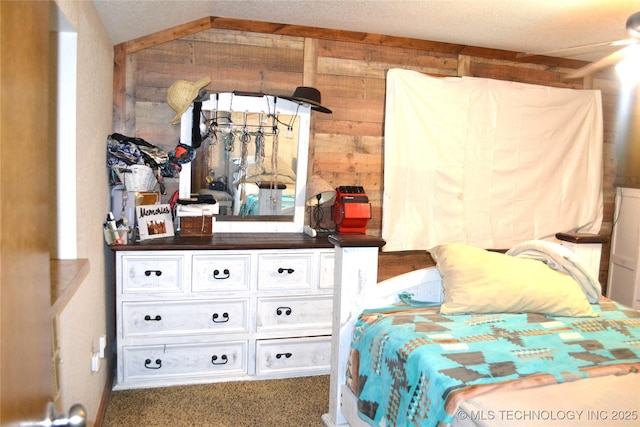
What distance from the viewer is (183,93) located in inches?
122

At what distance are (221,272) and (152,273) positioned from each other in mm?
384

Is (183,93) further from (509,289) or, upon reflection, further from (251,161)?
(509,289)

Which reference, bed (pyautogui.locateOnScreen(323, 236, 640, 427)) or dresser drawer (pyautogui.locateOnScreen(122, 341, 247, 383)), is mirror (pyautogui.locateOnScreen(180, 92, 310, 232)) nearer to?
dresser drawer (pyautogui.locateOnScreen(122, 341, 247, 383))

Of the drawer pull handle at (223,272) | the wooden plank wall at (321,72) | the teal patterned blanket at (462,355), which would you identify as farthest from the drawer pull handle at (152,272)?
the teal patterned blanket at (462,355)

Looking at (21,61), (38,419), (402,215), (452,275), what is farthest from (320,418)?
(21,61)

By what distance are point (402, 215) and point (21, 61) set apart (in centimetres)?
316

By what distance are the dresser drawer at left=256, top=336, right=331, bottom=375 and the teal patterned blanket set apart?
835mm

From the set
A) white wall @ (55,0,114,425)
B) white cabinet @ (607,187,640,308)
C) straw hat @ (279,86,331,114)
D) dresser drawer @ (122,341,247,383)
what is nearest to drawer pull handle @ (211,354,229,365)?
dresser drawer @ (122,341,247,383)

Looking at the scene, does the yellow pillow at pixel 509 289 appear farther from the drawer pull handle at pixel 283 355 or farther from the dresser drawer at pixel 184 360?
the dresser drawer at pixel 184 360

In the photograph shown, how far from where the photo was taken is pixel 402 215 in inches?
145

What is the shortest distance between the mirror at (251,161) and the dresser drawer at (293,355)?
2.50 feet

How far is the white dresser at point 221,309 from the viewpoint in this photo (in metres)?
2.92

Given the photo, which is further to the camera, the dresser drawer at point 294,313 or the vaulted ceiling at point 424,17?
the dresser drawer at point 294,313

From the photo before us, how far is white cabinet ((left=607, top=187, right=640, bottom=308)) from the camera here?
4031 mm
